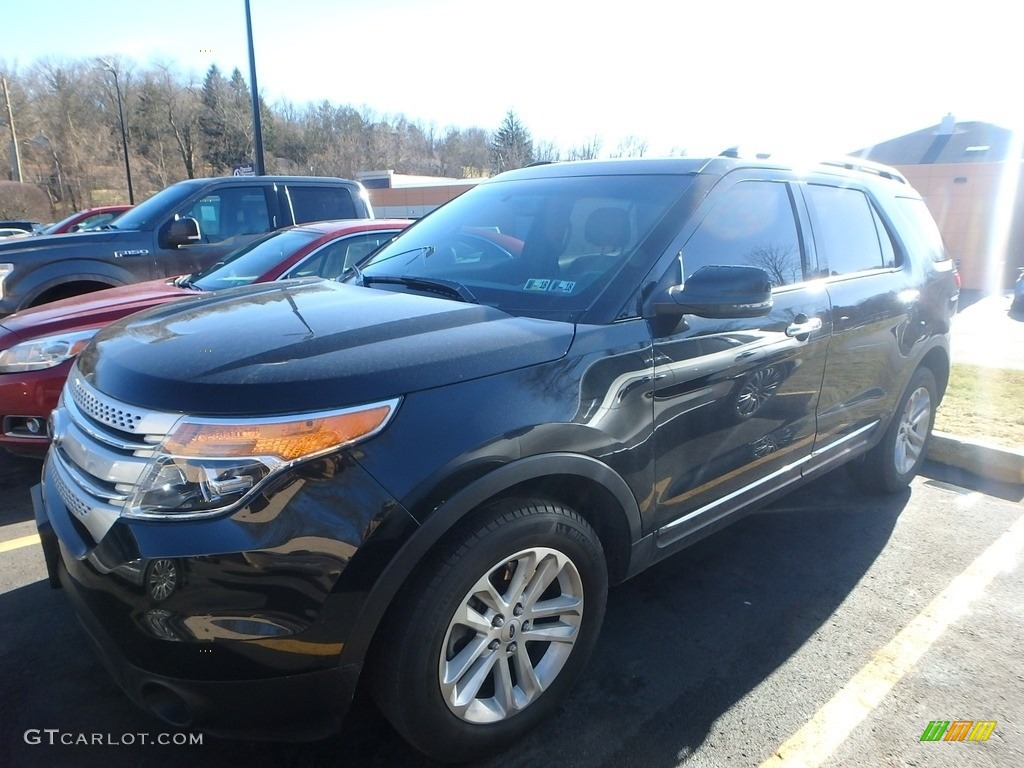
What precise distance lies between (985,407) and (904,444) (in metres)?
2.14

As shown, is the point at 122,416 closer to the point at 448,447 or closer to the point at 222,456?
the point at 222,456

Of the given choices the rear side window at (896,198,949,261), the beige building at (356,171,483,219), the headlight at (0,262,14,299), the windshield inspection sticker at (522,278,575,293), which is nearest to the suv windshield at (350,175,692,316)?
the windshield inspection sticker at (522,278,575,293)

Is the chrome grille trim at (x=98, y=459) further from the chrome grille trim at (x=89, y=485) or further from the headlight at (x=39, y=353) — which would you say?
the headlight at (x=39, y=353)

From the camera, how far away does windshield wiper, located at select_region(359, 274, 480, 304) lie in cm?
275

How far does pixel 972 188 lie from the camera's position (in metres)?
20.6

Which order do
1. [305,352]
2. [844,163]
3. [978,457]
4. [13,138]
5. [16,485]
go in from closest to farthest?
[305,352]
[844,163]
[16,485]
[978,457]
[13,138]

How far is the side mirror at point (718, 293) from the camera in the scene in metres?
2.41

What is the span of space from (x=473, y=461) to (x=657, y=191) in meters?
1.51

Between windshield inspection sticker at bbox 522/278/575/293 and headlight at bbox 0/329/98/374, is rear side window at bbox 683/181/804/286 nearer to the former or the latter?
windshield inspection sticker at bbox 522/278/575/293

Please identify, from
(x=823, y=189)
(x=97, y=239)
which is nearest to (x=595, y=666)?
(x=823, y=189)

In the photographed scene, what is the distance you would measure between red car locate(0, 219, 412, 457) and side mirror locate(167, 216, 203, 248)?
33.0 inches

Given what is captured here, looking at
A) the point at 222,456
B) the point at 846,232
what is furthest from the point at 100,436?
the point at 846,232

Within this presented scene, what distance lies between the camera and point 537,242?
3039 millimetres

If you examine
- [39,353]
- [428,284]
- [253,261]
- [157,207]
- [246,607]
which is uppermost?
[157,207]
